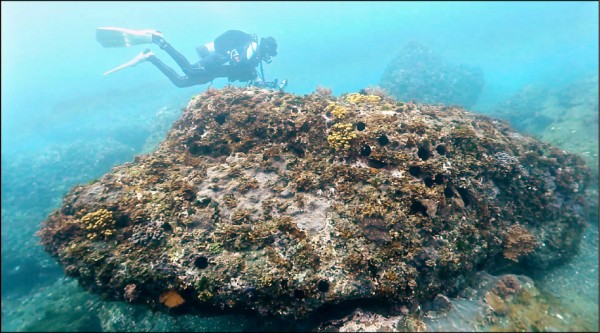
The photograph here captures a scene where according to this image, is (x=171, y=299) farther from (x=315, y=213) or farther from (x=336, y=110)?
(x=336, y=110)

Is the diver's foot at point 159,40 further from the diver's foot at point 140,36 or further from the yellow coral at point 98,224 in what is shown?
the yellow coral at point 98,224

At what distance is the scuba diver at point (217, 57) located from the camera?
62.6 feet

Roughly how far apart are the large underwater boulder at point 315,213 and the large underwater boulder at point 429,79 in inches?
931

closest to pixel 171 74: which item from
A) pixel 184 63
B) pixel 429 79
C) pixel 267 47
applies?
pixel 184 63

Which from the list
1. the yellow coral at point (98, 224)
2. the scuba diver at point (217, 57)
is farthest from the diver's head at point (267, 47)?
the yellow coral at point (98, 224)

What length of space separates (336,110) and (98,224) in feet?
24.1

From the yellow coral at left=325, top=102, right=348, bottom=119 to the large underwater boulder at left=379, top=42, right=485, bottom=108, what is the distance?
23.5 meters

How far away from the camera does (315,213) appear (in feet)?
24.2

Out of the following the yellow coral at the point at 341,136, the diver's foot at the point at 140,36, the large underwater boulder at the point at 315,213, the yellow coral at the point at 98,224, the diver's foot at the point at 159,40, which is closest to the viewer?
the large underwater boulder at the point at 315,213

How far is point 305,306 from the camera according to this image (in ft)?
20.6

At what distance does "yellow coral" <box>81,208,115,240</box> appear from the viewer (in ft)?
23.5

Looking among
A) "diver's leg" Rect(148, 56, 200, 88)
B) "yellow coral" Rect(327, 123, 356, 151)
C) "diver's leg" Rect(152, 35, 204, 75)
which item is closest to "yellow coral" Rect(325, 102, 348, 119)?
"yellow coral" Rect(327, 123, 356, 151)

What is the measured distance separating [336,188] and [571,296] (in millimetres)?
7006

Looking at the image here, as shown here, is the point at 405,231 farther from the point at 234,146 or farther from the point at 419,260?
the point at 234,146
